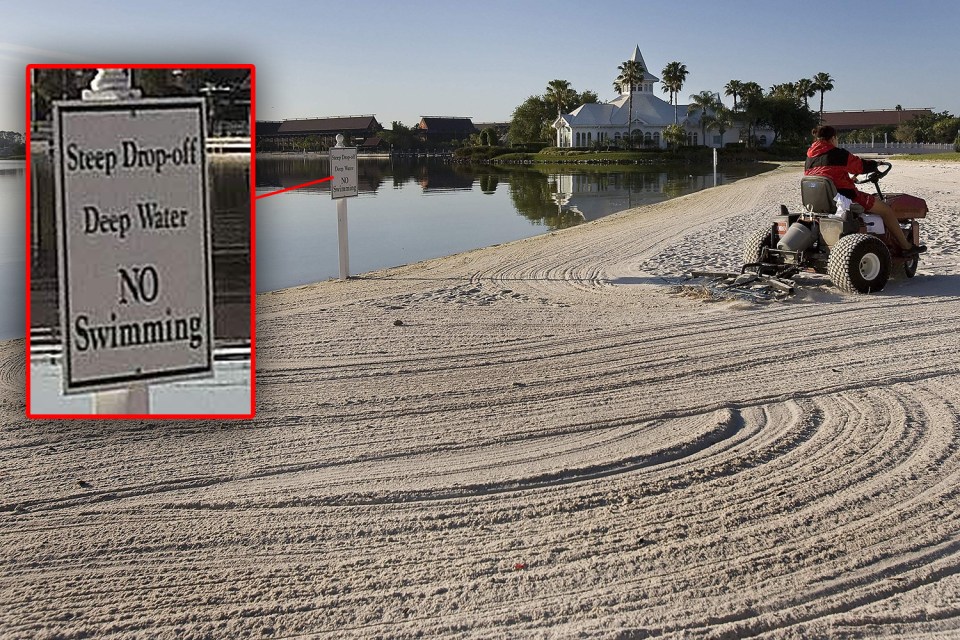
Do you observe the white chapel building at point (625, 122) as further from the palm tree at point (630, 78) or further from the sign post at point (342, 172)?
the sign post at point (342, 172)

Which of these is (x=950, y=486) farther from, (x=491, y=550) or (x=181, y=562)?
(x=181, y=562)

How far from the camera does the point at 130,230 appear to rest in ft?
7.74

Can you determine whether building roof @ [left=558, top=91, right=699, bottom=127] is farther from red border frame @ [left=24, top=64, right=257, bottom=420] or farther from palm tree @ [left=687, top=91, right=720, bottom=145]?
red border frame @ [left=24, top=64, right=257, bottom=420]

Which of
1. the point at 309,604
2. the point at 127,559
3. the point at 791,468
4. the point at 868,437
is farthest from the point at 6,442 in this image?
the point at 868,437

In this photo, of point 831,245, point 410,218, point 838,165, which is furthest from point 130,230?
point 410,218

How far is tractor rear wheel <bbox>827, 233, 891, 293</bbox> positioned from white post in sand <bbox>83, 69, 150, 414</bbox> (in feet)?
28.2

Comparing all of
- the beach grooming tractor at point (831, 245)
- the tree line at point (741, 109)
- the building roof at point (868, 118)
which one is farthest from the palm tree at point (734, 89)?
the beach grooming tractor at point (831, 245)

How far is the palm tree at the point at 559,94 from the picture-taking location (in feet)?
371

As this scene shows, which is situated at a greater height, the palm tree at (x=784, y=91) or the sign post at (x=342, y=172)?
the palm tree at (x=784, y=91)

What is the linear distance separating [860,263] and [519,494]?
6686 millimetres

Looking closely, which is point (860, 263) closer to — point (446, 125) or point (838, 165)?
point (838, 165)

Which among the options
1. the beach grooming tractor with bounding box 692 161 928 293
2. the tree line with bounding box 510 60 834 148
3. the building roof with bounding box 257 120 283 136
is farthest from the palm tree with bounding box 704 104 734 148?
the building roof with bounding box 257 120 283 136

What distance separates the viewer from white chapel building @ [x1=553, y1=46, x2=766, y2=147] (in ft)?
326

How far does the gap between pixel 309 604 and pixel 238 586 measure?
364 mm
